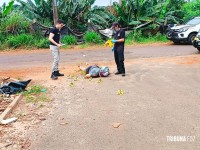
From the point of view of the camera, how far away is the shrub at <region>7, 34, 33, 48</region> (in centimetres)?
2033

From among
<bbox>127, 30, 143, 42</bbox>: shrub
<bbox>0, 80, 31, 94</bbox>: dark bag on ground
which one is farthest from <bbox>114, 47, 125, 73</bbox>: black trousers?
<bbox>127, 30, 143, 42</bbox>: shrub

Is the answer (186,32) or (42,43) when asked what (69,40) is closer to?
(42,43)

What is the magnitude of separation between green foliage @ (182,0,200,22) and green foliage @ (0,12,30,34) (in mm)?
11491

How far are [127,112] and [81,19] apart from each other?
1660 cm

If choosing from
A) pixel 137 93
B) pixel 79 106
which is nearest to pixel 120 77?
pixel 137 93

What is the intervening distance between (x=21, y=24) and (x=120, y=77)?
1250 cm

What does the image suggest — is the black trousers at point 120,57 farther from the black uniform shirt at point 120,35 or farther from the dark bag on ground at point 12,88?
the dark bag on ground at point 12,88

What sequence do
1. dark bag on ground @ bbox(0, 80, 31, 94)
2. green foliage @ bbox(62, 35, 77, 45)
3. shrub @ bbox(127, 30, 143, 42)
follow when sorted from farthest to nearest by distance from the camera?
shrub @ bbox(127, 30, 143, 42) → green foliage @ bbox(62, 35, 77, 45) → dark bag on ground @ bbox(0, 80, 31, 94)

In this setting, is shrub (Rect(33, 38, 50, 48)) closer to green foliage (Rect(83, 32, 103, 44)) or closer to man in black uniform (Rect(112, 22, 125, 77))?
green foliage (Rect(83, 32, 103, 44))

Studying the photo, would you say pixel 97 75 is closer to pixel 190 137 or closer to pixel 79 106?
pixel 79 106

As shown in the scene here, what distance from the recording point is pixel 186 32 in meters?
18.9

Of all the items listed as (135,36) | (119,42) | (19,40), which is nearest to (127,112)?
(119,42)

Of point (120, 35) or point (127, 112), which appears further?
point (120, 35)

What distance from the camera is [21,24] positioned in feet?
69.5
